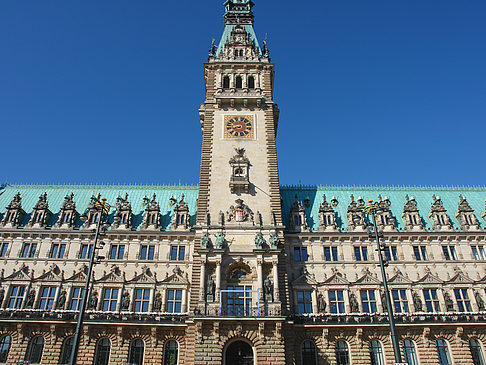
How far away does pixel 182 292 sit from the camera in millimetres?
37875

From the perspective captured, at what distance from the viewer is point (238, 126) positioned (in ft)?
150

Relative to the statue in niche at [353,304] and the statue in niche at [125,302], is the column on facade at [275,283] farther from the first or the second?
the statue in niche at [125,302]

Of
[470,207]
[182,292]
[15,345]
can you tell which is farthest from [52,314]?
[470,207]

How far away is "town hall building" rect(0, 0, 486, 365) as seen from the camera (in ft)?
113

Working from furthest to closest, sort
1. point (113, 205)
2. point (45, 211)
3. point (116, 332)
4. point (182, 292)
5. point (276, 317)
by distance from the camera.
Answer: point (113, 205), point (45, 211), point (182, 292), point (116, 332), point (276, 317)

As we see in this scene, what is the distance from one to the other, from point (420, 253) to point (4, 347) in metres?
40.2

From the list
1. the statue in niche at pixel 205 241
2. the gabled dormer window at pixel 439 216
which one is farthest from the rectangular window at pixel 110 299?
the gabled dormer window at pixel 439 216

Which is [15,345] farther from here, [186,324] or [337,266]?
[337,266]

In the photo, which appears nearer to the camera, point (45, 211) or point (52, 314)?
point (52, 314)

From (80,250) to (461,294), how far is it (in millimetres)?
38058

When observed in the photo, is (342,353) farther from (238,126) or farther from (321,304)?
(238,126)

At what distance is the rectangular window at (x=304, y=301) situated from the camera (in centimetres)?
3728

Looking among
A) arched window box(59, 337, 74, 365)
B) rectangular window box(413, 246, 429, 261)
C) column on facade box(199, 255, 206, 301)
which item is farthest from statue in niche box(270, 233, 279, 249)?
arched window box(59, 337, 74, 365)

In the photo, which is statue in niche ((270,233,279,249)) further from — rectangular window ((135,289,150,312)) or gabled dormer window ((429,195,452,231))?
gabled dormer window ((429,195,452,231))
